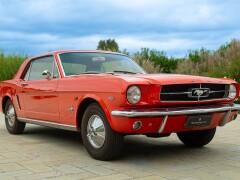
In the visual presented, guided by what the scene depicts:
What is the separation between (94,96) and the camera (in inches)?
195

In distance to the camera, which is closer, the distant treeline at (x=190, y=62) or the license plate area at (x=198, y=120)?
the license plate area at (x=198, y=120)

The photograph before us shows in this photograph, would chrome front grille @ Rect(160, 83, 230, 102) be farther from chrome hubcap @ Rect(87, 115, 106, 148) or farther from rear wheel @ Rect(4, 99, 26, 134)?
rear wheel @ Rect(4, 99, 26, 134)

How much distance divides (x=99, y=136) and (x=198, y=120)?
4.11 ft

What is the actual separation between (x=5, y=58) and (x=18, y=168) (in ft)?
49.1

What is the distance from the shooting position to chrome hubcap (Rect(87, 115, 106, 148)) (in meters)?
4.95

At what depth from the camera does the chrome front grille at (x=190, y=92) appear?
4.70 meters

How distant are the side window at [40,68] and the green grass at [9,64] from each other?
1071 cm

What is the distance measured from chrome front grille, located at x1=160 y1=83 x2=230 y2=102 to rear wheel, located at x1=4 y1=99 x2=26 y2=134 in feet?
12.3

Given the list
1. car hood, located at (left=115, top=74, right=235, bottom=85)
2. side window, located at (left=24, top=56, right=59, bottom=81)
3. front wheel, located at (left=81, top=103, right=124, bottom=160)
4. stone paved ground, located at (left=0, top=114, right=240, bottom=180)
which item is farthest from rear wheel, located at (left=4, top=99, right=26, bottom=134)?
car hood, located at (left=115, top=74, right=235, bottom=85)

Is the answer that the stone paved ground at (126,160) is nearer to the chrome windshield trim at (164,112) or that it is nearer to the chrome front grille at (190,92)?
the chrome windshield trim at (164,112)

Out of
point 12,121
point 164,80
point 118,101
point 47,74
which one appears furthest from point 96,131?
point 12,121

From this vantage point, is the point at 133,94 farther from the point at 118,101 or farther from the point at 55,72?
the point at 55,72

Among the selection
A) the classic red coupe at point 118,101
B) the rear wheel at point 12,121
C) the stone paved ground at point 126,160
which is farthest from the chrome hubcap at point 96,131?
the rear wheel at point 12,121

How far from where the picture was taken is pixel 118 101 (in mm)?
4555
